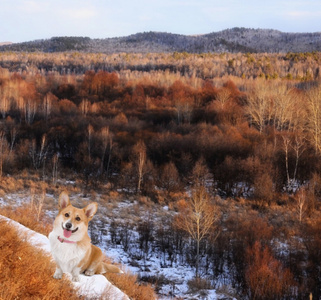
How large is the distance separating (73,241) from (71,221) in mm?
263

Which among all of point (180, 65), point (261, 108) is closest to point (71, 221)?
point (261, 108)

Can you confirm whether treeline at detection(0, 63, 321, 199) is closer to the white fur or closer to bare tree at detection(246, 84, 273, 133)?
bare tree at detection(246, 84, 273, 133)

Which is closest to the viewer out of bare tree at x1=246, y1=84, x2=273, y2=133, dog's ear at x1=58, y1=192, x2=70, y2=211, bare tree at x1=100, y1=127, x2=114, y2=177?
dog's ear at x1=58, y1=192, x2=70, y2=211

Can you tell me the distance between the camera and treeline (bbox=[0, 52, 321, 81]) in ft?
274

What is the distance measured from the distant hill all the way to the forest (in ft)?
278

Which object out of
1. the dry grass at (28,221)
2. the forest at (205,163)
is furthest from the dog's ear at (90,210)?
the forest at (205,163)

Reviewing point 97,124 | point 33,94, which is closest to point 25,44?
point 33,94

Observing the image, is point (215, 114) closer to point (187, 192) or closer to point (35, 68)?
point (187, 192)

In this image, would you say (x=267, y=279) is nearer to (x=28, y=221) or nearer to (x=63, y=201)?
(x=28, y=221)

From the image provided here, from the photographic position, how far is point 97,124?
44.8m

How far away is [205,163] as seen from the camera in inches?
1367

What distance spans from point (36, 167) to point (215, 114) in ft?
83.8

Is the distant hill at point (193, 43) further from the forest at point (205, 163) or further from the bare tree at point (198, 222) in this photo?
the bare tree at point (198, 222)

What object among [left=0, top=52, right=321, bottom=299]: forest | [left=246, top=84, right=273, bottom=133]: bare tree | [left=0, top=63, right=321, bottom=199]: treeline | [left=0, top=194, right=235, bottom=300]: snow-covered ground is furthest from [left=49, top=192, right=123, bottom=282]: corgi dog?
[left=246, top=84, right=273, bottom=133]: bare tree
